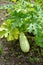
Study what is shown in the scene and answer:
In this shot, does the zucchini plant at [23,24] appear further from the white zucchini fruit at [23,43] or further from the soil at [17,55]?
the soil at [17,55]

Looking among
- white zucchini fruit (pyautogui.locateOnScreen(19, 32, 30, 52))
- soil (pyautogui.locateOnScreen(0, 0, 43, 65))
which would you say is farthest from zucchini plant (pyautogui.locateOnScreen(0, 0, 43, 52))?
soil (pyautogui.locateOnScreen(0, 0, 43, 65))

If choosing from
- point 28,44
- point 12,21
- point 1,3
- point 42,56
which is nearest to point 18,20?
point 12,21

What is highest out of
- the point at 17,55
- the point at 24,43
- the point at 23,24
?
the point at 23,24

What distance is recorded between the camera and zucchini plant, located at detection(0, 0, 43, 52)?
11.1 ft

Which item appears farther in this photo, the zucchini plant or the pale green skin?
the pale green skin

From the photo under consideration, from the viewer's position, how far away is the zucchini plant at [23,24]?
3395 mm

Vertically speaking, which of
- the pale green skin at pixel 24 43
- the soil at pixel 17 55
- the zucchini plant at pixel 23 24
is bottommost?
the soil at pixel 17 55

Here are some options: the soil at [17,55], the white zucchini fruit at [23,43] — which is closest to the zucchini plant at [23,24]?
the white zucchini fruit at [23,43]

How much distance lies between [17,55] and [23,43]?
8.5 inches

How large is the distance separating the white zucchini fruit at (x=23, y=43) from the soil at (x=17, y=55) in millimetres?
88

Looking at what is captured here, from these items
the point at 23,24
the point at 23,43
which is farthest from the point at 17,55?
the point at 23,24

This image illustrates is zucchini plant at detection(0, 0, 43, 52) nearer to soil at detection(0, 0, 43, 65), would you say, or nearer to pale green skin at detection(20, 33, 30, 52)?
pale green skin at detection(20, 33, 30, 52)

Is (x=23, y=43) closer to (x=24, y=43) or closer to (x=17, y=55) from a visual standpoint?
(x=24, y=43)

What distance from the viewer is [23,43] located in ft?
11.9
